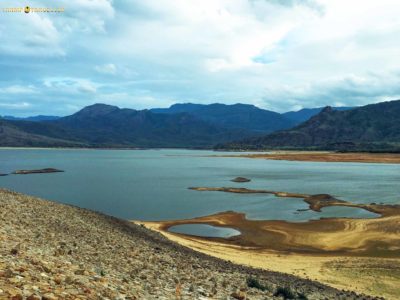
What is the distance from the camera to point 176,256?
1213 inches

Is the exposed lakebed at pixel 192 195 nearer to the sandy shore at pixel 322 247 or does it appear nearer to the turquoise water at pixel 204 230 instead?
the sandy shore at pixel 322 247

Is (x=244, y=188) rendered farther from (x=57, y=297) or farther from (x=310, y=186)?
(x=57, y=297)

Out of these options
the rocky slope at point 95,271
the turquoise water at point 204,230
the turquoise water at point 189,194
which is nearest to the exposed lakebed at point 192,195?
the turquoise water at point 189,194

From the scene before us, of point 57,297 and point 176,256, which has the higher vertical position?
point 57,297

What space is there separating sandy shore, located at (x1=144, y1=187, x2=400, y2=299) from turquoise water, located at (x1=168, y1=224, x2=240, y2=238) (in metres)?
1.37

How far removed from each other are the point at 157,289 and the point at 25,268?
563 centimetres

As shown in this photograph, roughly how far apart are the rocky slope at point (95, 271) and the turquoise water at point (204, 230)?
2203 cm

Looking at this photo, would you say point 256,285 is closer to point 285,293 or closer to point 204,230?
point 285,293

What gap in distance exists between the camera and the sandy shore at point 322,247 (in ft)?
110

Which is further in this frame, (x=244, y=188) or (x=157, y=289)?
(x=244, y=188)

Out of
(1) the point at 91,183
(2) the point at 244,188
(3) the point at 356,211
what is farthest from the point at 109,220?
(1) the point at 91,183

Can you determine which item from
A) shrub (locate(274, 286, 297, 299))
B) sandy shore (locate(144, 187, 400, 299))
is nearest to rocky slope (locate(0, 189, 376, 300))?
shrub (locate(274, 286, 297, 299))

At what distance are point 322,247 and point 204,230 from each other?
54.2 feet

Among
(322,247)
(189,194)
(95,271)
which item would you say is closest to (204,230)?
(322,247)
